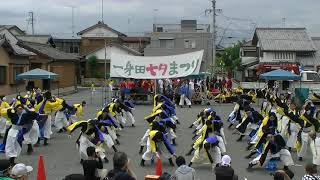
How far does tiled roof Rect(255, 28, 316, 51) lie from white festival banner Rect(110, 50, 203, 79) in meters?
16.4

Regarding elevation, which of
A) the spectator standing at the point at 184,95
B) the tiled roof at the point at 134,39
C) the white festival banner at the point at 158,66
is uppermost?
the tiled roof at the point at 134,39

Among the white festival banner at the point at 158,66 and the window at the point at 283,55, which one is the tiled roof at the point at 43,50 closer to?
the white festival banner at the point at 158,66

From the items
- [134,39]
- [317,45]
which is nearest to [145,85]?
[317,45]

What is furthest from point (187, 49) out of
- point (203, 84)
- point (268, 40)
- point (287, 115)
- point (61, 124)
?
point (287, 115)

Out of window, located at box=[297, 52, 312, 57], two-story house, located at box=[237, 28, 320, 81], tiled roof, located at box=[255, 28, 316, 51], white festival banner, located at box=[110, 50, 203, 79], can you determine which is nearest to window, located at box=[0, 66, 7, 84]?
white festival banner, located at box=[110, 50, 203, 79]

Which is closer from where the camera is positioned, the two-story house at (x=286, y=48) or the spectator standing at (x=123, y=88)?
the spectator standing at (x=123, y=88)

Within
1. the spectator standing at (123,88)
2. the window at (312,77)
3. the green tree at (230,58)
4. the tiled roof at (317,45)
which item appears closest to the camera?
the spectator standing at (123,88)

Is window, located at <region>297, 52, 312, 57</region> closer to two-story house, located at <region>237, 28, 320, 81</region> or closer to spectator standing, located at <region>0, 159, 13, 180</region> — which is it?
two-story house, located at <region>237, 28, 320, 81</region>

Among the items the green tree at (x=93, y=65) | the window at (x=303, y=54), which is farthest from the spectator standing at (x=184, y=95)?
the green tree at (x=93, y=65)

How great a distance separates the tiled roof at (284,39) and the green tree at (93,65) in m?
17.8

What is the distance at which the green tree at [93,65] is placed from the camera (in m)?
55.7

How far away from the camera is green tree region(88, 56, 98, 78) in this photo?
55656mm

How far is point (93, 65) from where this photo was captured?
5594cm

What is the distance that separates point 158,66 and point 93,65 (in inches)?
1086
